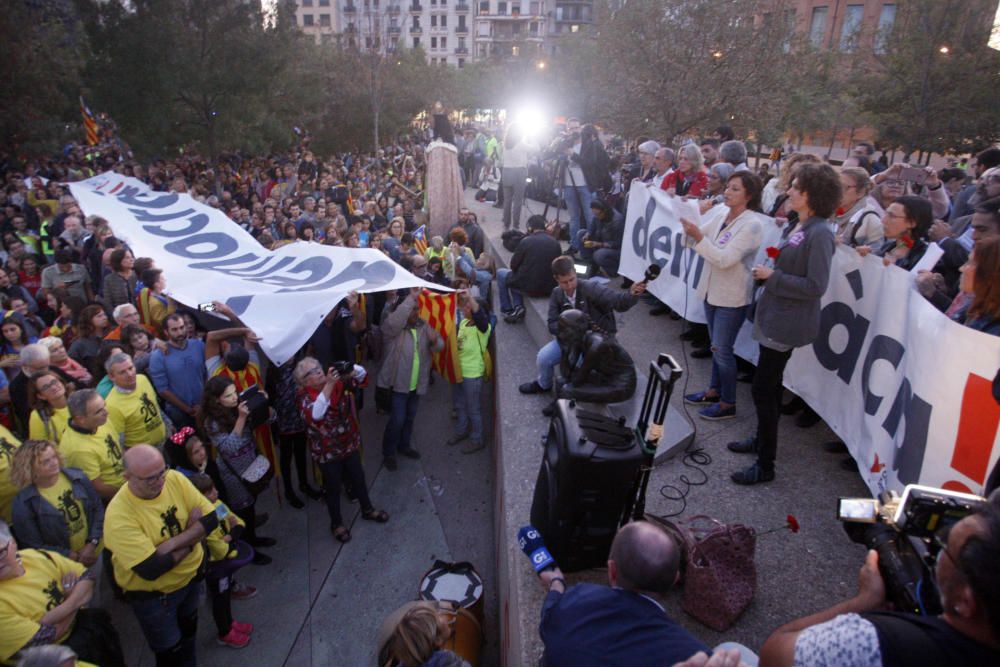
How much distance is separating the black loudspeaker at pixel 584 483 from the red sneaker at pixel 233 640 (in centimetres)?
283

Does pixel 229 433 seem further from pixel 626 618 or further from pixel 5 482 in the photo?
pixel 626 618

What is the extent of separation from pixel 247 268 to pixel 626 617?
6897 mm

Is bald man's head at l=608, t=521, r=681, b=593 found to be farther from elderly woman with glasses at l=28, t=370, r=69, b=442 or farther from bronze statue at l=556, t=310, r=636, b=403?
elderly woman with glasses at l=28, t=370, r=69, b=442

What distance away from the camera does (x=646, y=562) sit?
7.16 ft

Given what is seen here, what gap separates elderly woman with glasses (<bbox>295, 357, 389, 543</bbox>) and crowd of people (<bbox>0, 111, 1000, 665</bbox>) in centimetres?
2

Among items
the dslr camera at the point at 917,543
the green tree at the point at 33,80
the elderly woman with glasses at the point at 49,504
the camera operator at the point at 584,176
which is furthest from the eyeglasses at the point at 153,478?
the green tree at the point at 33,80

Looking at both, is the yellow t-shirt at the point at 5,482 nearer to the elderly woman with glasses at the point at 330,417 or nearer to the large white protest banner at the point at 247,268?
the elderly woman with glasses at the point at 330,417

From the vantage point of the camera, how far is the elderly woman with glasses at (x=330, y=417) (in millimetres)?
5281

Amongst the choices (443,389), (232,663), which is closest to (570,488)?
(232,663)

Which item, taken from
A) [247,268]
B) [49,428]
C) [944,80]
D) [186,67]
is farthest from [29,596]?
[944,80]

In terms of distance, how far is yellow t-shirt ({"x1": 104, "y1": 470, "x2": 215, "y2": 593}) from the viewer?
359 cm

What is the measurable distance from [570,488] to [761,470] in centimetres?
181

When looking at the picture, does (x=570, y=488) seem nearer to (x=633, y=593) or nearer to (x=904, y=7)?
(x=633, y=593)

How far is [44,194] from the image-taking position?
45.8 feet
